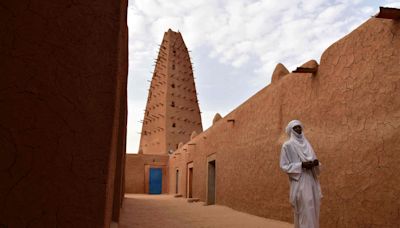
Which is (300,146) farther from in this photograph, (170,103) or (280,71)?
(170,103)

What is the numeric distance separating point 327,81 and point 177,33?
2722 cm

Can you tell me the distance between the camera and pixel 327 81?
6449 mm

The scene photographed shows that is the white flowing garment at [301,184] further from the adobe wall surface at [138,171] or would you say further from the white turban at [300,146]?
the adobe wall surface at [138,171]

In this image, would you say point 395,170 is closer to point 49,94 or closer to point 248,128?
point 49,94

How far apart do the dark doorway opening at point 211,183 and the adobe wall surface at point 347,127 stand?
195 inches

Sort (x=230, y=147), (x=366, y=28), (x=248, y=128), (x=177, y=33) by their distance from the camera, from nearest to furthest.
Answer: (x=366, y=28), (x=248, y=128), (x=230, y=147), (x=177, y=33)

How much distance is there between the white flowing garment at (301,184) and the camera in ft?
13.8

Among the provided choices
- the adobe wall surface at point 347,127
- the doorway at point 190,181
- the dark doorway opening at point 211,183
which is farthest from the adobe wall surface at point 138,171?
the adobe wall surface at point 347,127

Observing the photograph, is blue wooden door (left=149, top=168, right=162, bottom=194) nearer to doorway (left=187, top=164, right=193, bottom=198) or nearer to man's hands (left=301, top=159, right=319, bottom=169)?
doorway (left=187, top=164, right=193, bottom=198)

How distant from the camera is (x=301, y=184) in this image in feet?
14.0

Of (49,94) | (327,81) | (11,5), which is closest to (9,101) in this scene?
(49,94)

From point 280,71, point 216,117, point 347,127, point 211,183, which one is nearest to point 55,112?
point 347,127

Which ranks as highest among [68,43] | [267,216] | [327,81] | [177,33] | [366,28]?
[177,33]

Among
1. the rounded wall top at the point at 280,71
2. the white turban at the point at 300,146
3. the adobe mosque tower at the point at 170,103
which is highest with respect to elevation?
the adobe mosque tower at the point at 170,103
